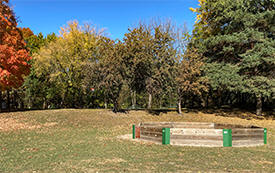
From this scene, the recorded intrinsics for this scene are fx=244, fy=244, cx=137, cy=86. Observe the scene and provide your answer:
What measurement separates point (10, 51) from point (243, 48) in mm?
23796

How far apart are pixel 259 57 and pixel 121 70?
13.6 m

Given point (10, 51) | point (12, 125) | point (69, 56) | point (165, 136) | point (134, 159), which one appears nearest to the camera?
point (134, 159)

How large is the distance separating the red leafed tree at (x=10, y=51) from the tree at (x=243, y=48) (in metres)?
19.0

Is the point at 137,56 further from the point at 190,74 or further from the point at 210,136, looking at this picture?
the point at 210,136

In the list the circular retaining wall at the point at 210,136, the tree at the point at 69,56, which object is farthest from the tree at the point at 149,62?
the circular retaining wall at the point at 210,136

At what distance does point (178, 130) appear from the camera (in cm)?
1180

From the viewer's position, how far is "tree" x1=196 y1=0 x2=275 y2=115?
2380 centimetres

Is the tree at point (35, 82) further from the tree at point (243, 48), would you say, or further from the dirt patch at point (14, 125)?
the tree at point (243, 48)

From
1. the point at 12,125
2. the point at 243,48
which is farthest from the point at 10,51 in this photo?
the point at 243,48

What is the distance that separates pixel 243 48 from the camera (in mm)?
27219

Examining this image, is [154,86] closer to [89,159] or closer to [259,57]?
[259,57]

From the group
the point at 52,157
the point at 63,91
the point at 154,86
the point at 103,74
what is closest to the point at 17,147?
the point at 52,157

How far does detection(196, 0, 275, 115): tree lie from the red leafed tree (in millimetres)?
19046

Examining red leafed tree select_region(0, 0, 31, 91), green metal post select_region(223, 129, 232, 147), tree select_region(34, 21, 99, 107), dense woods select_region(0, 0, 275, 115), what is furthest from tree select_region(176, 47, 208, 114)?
red leafed tree select_region(0, 0, 31, 91)
